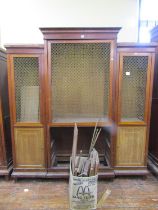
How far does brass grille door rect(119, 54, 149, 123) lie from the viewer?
6.93 ft

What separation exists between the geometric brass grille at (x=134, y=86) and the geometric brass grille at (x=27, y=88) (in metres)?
1.11

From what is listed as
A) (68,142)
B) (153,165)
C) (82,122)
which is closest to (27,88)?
(82,122)

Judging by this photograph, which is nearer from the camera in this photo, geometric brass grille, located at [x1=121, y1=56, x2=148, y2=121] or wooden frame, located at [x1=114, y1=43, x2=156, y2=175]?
wooden frame, located at [x1=114, y1=43, x2=156, y2=175]

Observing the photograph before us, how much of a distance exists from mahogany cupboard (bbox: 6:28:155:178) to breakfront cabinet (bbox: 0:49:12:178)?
0.52 ft

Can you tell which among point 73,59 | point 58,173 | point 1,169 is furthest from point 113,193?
point 73,59

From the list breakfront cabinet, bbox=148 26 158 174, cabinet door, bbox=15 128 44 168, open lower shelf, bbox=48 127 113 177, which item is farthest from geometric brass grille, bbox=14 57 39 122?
breakfront cabinet, bbox=148 26 158 174

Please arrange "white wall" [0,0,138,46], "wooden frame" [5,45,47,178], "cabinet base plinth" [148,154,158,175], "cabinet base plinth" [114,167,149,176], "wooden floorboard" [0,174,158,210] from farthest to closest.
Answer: "white wall" [0,0,138,46] → "cabinet base plinth" [148,154,158,175] → "cabinet base plinth" [114,167,149,176] → "wooden frame" [5,45,47,178] → "wooden floorboard" [0,174,158,210]

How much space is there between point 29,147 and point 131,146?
1.33 meters

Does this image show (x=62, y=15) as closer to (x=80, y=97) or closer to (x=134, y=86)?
(x=80, y=97)

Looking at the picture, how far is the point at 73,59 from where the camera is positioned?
7.14 feet

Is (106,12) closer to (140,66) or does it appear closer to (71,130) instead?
(140,66)

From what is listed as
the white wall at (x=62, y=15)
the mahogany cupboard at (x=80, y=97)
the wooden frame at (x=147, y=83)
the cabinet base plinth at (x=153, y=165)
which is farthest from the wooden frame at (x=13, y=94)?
the cabinet base plinth at (x=153, y=165)

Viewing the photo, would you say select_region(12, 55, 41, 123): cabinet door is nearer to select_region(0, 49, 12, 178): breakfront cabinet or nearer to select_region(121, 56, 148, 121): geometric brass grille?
select_region(0, 49, 12, 178): breakfront cabinet

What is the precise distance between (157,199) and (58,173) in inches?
47.3
